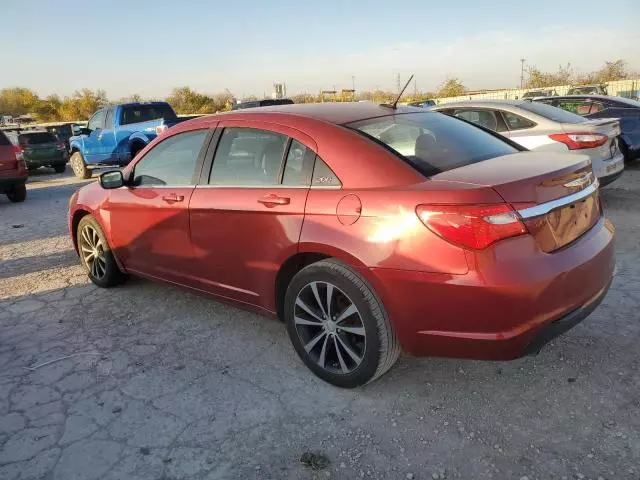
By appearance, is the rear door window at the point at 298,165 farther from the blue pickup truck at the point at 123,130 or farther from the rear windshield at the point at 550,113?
the blue pickup truck at the point at 123,130

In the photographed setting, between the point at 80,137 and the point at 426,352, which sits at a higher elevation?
the point at 80,137

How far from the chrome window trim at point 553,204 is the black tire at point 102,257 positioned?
3604 millimetres

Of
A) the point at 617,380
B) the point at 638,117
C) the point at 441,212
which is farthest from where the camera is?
the point at 638,117

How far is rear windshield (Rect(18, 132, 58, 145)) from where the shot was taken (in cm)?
1648

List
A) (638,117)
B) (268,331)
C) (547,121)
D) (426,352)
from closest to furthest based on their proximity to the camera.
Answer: (426,352)
(268,331)
(547,121)
(638,117)

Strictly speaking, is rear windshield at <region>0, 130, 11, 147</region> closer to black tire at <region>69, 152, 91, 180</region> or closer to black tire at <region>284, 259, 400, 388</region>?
black tire at <region>69, 152, 91, 180</region>

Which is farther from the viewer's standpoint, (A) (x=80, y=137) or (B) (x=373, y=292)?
(A) (x=80, y=137)

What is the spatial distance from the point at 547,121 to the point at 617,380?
4727mm

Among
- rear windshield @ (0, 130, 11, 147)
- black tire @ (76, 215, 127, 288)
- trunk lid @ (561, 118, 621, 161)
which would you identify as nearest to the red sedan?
black tire @ (76, 215, 127, 288)

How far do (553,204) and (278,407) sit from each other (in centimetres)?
177

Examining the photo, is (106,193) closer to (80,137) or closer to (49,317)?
(49,317)

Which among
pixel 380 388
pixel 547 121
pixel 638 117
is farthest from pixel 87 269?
pixel 638 117

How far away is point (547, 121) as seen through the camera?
22.2ft

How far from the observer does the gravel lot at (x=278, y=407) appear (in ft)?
7.79
